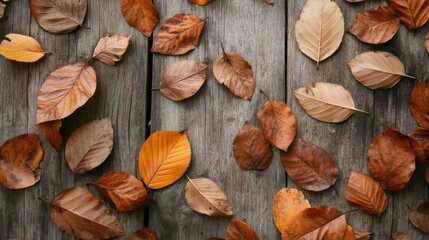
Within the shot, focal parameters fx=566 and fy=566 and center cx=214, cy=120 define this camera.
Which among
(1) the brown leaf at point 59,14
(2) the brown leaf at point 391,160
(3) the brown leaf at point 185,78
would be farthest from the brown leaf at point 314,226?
(1) the brown leaf at point 59,14

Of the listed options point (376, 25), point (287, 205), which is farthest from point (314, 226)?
point (376, 25)

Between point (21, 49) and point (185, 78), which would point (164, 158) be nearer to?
point (185, 78)

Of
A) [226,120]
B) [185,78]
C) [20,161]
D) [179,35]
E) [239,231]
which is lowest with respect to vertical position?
[239,231]

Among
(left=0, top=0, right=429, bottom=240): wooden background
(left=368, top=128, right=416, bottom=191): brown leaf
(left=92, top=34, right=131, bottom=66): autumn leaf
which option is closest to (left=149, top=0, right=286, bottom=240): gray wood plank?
(left=0, top=0, right=429, bottom=240): wooden background

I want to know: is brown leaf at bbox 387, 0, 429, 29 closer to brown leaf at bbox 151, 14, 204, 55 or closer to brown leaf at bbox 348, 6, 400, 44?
brown leaf at bbox 348, 6, 400, 44

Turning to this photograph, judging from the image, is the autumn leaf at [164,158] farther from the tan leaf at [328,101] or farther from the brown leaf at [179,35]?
the tan leaf at [328,101]

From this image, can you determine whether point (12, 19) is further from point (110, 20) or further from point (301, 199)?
point (301, 199)
